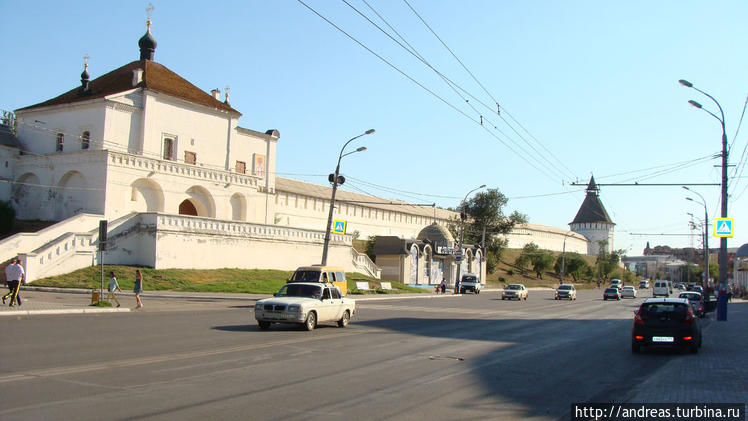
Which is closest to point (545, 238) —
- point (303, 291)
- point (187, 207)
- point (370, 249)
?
point (370, 249)

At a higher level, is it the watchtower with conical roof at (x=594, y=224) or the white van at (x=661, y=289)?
the watchtower with conical roof at (x=594, y=224)

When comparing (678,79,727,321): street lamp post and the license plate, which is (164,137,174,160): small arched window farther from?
the license plate

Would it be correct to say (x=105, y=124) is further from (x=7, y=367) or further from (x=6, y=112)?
(x=7, y=367)

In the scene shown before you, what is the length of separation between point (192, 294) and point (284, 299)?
17.8 m

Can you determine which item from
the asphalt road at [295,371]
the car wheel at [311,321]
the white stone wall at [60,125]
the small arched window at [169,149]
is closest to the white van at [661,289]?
the small arched window at [169,149]

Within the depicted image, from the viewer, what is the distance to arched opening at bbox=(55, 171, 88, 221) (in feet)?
150

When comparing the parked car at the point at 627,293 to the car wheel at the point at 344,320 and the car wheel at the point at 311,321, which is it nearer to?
the car wheel at the point at 344,320

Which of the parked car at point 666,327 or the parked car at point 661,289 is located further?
the parked car at point 661,289

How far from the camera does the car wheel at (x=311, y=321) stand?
18.9 m

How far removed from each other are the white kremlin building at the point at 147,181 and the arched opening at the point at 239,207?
0.33ft

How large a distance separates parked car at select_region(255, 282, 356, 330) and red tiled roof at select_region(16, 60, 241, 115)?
35.1 m

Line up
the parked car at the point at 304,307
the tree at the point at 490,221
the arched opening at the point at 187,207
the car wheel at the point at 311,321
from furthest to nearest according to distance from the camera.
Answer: the tree at the point at 490,221, the arched opening at the point at 187,207, the car wheel at the point at 311,321, the parked car at the point at 304,307

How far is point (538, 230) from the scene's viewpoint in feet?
420

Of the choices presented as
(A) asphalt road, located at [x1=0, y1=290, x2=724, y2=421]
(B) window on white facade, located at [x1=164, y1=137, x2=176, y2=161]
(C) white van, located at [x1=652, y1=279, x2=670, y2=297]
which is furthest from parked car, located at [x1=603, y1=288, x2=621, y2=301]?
(A) asphalt road, located at [x1=0, y1=290, x2=724, y2=421]
